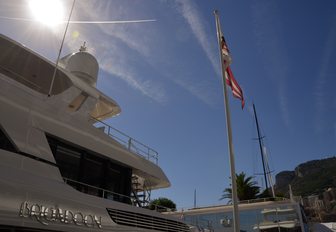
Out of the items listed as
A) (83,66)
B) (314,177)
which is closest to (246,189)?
(83,66)

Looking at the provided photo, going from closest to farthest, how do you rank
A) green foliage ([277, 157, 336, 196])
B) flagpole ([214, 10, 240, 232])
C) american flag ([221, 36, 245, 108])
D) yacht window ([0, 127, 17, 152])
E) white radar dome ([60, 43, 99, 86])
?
yacht window ([0, 127, 17, 152]) < flagpole ([214, 10, 240, 232]) < american flag ([221, 36, 245, 108]) < white radar dome ([60, 43, 99, 86]) < green foliage ([277, 157, 336, 196])

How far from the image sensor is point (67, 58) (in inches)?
663

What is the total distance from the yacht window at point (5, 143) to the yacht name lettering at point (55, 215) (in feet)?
5.35

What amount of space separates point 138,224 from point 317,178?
101 meters

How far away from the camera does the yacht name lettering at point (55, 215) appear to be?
7078 mm

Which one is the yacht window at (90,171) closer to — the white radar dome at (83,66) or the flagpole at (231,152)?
the flagpole at (231,152)

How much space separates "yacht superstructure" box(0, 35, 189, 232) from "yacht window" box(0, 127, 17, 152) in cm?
2

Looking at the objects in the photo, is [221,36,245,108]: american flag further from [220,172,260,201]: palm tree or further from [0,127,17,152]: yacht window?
[220,172,260,201]: palm tree

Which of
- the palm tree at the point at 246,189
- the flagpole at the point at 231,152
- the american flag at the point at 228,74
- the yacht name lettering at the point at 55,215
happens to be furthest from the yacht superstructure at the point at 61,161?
the palm tree at the point at 246,189

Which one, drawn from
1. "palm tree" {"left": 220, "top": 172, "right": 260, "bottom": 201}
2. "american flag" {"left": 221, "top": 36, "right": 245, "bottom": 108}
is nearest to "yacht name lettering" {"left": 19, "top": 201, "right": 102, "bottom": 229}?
"american flag" {"left": 221, "top": 36, "right": 245, "bottom": 108}

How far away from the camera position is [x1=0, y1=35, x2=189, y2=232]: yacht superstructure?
7.36m

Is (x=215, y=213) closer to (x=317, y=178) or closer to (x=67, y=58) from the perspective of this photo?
(x=67, y=58)

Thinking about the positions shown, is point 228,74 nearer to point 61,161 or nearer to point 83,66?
point 61,161

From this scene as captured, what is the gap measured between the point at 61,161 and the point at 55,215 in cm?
302
